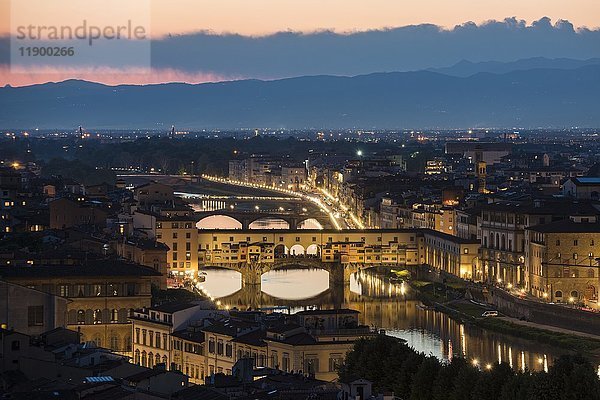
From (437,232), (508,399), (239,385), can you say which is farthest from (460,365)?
(437,232)

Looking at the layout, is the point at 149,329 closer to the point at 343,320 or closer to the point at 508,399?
the point at 343,320

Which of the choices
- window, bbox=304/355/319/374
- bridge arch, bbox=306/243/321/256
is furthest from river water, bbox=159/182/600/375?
window, bbox=304/355/319/374

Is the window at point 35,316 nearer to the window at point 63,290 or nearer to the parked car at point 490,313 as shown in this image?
the window at point 63,290

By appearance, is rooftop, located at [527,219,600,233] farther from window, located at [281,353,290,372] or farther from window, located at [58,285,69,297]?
window, located at [281,353,290,372]

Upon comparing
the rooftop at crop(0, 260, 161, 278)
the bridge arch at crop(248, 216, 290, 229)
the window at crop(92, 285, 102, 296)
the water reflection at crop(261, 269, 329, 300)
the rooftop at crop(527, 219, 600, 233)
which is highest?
the rooftop at crop(527, 219, 600, 233)

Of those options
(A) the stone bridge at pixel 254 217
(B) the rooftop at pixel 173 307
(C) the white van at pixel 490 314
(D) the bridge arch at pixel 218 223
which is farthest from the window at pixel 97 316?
(D) the bridge arch at pixel 218 223
